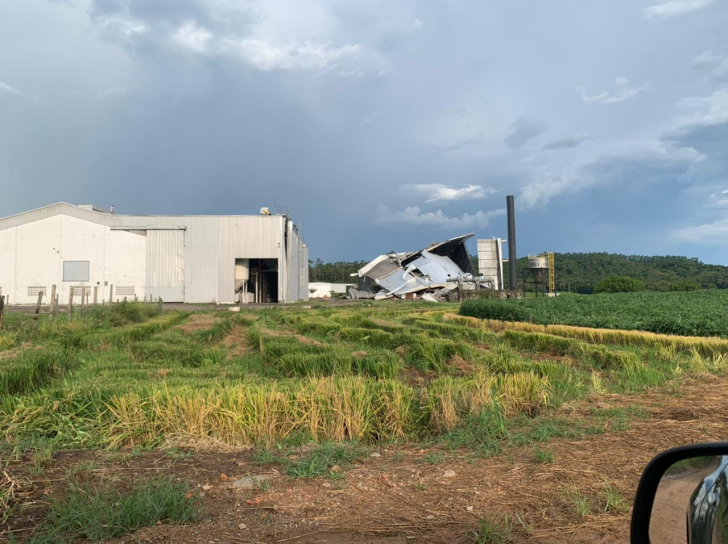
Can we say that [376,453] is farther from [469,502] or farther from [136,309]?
[136,309]

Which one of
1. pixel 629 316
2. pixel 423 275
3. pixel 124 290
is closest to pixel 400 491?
pixel 629 316

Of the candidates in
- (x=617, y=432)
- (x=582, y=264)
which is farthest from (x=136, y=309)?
(x=582, y=264)

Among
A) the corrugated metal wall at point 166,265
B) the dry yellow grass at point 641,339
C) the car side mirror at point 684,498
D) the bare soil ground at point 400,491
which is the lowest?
the bare soil ground at point 400,491

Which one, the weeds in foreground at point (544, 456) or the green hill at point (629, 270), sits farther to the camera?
the green hill at point (629, 270)

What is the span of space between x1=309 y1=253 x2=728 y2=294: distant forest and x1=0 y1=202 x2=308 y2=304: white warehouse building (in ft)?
159

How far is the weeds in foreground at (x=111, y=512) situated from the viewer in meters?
3.14

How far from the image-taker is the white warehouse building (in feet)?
118

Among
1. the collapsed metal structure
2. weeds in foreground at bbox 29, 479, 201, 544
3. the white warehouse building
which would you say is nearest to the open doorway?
the white warehouse building

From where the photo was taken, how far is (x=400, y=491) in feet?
12.5

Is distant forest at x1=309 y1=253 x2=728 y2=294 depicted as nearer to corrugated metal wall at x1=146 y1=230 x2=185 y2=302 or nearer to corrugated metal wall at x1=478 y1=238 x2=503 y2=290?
corrugated metal wall at x1=478 y1=238 x2=503 y2=290

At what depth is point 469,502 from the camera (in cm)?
357

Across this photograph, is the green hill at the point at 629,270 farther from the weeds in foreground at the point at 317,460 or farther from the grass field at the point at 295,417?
the weeds in foreground at the point at 317,460

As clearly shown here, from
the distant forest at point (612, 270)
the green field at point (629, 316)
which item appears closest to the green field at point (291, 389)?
the green field at point (629, 316)

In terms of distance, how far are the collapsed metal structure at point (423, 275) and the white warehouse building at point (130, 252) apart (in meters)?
17.2
